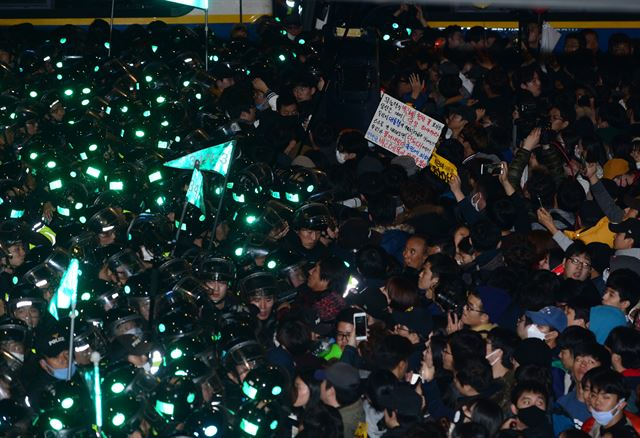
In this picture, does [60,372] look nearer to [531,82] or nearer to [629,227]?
[629,227]

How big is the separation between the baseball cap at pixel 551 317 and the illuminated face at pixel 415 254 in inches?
65.1

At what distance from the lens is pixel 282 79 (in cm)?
1542

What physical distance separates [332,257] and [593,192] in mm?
2829

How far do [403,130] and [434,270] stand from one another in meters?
Answer: 3.16

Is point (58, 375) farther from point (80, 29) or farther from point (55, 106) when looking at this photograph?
point (80, 29)

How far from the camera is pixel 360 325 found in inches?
404

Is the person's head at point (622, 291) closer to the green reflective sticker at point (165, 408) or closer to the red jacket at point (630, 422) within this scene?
the red jacket at point (630, 422)

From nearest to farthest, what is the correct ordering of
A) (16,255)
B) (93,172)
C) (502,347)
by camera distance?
(502,347), (16,255), (93,172)

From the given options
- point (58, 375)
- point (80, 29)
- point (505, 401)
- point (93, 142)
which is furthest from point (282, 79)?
point (505, 401)

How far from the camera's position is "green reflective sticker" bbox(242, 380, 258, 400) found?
30.7 ft

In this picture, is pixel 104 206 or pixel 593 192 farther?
pixel 104 206

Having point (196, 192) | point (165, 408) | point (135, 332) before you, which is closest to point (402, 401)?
point (165, 408)

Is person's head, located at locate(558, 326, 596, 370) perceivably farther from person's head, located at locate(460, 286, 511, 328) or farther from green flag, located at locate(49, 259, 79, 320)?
green flag, located at locate(49, 259, 79, 320)

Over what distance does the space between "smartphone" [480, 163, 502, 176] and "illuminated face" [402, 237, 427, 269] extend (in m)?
1.62
